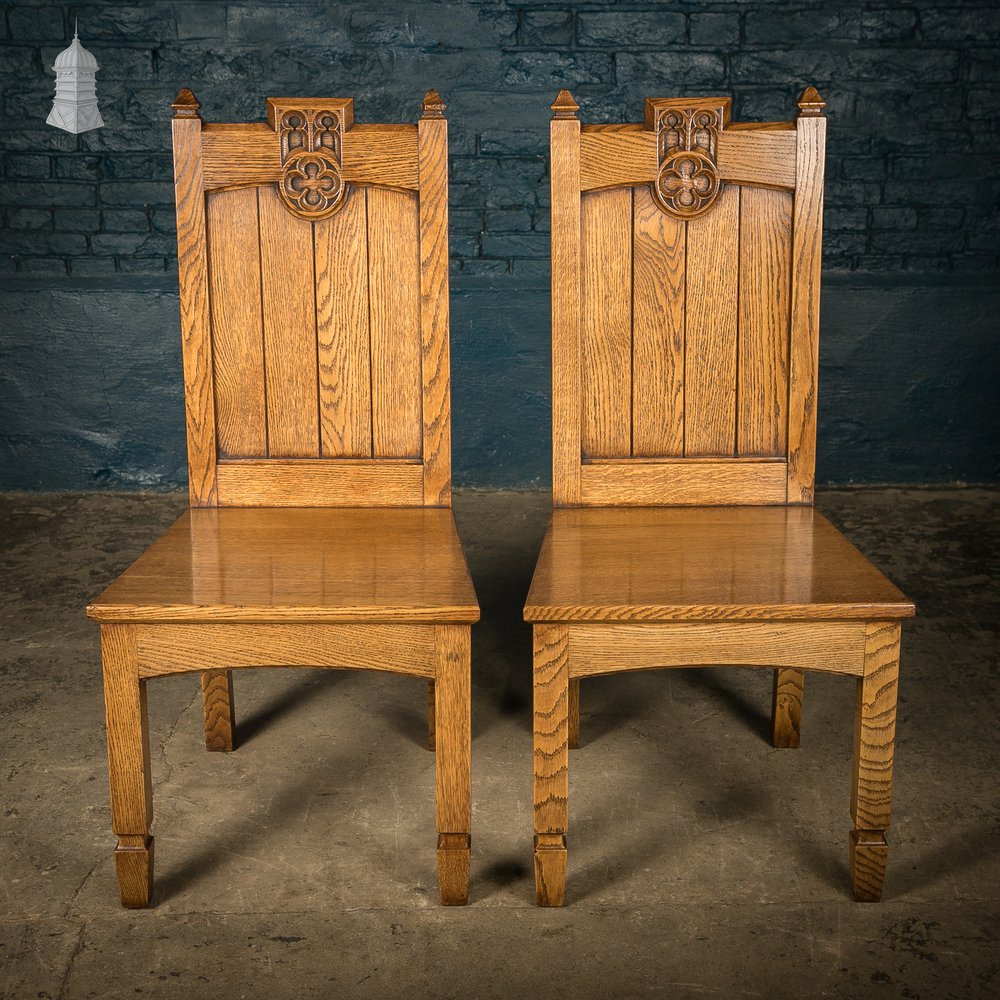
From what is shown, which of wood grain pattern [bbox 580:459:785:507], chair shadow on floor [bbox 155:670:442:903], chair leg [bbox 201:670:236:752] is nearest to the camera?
chair shadow on floor [bbox 155:670:442:903]

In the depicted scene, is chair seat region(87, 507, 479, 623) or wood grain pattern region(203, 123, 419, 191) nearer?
chair seat region(87, 507, 479, 623)

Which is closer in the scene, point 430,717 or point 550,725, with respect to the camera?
point 550,725

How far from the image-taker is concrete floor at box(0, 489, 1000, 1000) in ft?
5.35

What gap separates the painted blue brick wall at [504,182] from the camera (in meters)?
4.11

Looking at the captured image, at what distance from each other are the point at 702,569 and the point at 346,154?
888 mm

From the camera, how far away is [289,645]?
1671 mm

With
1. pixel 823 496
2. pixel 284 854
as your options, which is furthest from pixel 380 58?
pixel 284 854

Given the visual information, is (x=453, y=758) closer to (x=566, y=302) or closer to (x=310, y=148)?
(x=566, y=302)

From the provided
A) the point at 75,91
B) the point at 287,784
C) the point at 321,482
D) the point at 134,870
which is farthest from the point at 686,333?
the point at 75,91

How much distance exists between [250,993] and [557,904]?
1.42 feet

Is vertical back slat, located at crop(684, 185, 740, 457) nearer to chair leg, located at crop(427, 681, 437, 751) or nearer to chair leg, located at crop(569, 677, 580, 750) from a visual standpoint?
chair leg, located at crop(569, 677, 580, 750)

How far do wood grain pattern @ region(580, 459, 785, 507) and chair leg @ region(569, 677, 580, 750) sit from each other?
357mm

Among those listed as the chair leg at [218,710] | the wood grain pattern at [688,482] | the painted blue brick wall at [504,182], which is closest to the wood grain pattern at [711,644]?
the wood grain pattern at [688,482]

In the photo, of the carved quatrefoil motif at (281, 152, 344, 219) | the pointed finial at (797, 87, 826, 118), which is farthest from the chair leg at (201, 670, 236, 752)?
the pointed finial at (797, 87, 826, 118)
